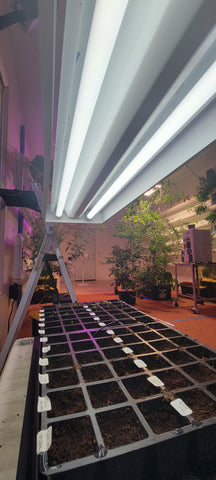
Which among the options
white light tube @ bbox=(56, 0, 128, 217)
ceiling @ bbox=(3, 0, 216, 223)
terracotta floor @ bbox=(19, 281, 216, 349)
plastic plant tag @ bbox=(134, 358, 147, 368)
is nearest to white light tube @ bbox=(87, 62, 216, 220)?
ceiling @ bbox=(3, 0, 216, 223)

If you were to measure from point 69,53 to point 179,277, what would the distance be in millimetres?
5719

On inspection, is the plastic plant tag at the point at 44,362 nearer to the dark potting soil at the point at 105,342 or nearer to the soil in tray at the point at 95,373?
the soil in tray at the point at 95,373

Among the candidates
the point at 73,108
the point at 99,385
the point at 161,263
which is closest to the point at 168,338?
the point at 99,385

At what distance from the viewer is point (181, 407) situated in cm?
41

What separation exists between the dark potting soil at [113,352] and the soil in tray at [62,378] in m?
0.14

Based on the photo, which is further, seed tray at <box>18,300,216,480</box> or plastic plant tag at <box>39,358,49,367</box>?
plastic plant tag at <box>39,358,49,367</box>

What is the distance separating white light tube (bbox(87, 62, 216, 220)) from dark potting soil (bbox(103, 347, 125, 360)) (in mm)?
615

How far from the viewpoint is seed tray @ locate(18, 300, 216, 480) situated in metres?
0.32

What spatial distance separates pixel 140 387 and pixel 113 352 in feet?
0.57

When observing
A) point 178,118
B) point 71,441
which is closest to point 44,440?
point 71,441

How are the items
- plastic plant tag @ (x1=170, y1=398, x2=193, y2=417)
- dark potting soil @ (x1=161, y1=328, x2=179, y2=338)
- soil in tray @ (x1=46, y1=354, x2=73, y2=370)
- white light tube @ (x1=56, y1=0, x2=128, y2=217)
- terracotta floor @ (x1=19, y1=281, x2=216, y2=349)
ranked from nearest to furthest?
white light tube @ (x1=56, y1=0, x2=128, y2=217)
plastic plant tag @ (x1=170, y1=398, x2=193, y2=417)
soil in tray @ (x1=46, y1=354, x2=73, y2=370)
dark potting soil @ (x1=161, y1=328, x2=179, y2=338)
terracotta floor @ (x1=19, y1=281, x2=216, y2=349)

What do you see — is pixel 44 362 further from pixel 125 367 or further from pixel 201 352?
pixel 201 352

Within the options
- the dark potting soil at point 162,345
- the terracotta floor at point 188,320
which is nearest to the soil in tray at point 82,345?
the dark potting soil at point 162,345

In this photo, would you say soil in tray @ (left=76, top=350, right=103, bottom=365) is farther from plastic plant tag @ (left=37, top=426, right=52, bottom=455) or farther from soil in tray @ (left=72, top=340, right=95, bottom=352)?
plastic plant tag @ (left=37, top=426, right=52, bottom=455)
